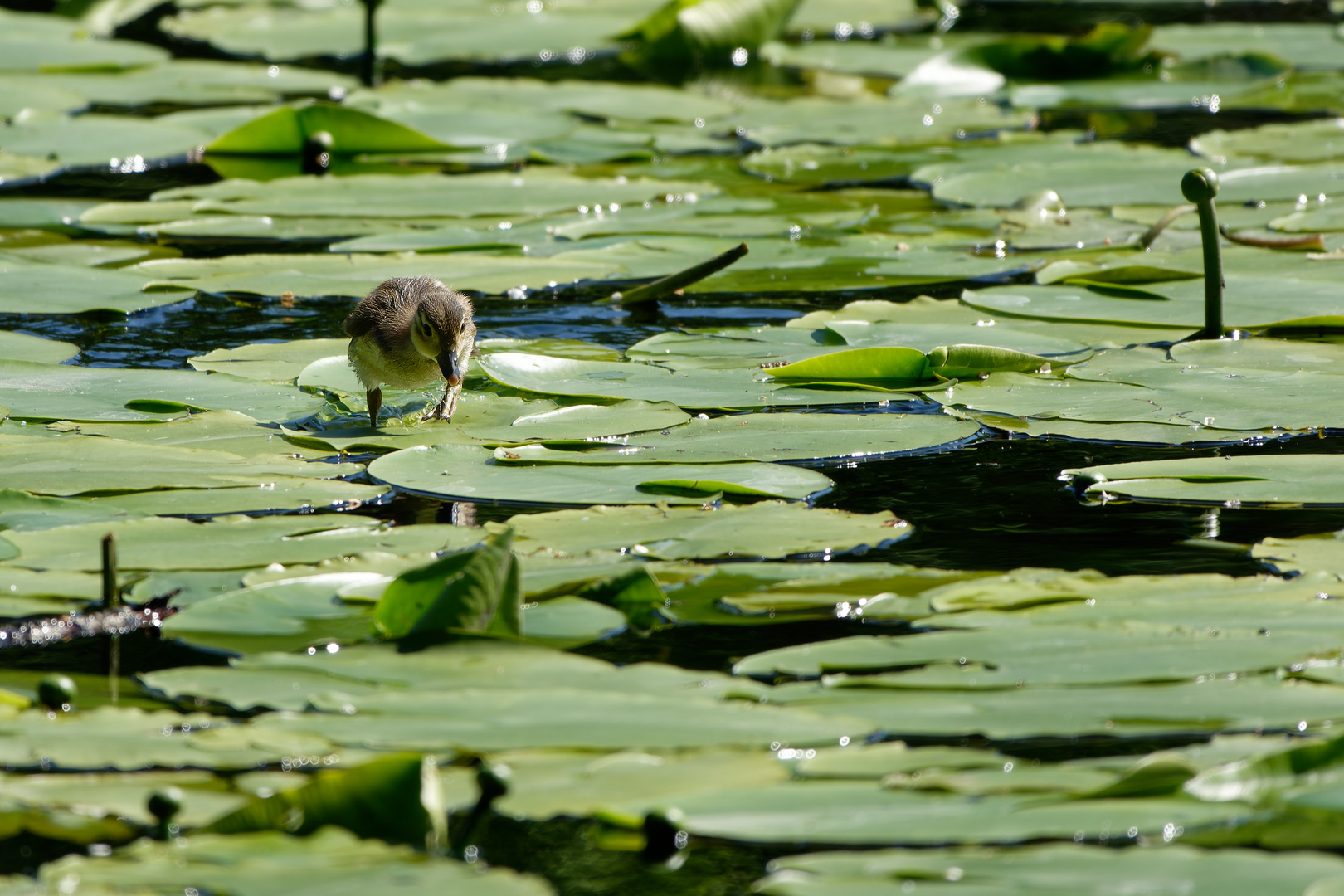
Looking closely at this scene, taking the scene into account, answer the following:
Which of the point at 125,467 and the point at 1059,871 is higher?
the point at 125,467

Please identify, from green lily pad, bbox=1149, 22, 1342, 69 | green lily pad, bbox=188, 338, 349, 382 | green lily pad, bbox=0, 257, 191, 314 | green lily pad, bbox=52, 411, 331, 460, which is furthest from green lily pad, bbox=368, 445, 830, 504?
green lily pad, bbox=1149, 22, 1342, 69

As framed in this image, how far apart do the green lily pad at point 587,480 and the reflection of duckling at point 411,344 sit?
0.63 meters

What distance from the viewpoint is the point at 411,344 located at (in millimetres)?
4629

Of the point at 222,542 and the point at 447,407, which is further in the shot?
the point at 447,407

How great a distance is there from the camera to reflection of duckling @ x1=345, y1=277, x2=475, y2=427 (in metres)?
4.59

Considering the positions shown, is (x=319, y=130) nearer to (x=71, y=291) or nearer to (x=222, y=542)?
(x=71, y=291)

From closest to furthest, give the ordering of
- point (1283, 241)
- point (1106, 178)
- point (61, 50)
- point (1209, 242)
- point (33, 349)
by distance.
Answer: point (1209, 242), point (33, 349), point (1283, 241), point (1106, 178), point (61, 50)

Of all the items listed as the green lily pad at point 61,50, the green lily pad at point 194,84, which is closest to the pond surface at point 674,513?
the green lily pad at point 194,84

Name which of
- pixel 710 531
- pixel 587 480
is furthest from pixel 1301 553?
pixel 587 480

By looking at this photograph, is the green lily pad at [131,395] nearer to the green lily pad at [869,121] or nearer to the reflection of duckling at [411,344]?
the reflection of duckling at [411,344]

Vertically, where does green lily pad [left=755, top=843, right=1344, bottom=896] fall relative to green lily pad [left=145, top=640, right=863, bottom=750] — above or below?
below

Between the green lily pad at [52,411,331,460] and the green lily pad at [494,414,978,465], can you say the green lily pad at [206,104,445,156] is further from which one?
the green lily pad at [494,414,978,465]

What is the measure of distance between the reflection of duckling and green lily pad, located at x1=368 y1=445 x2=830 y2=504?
0.63 meters

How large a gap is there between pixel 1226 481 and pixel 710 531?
126 centimetres
